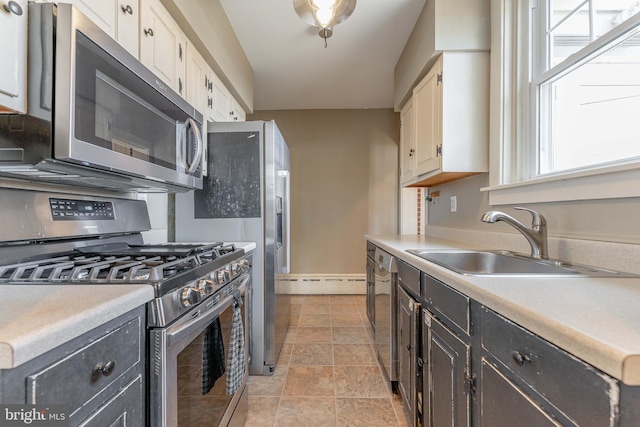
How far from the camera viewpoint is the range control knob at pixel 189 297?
0.90 m

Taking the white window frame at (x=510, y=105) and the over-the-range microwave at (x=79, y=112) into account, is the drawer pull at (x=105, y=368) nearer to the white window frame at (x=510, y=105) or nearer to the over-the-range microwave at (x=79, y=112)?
the over-the-range microwave at (x=79, y=112)

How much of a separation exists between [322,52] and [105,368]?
2.84 m

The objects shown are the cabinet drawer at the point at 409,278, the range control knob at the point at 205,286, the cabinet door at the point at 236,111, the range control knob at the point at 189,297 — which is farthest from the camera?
the cabinet door at the point at 236,111

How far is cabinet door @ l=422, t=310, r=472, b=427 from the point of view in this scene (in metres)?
0.92

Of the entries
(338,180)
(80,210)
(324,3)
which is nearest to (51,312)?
(80,210)

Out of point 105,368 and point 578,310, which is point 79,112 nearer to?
point 105,368

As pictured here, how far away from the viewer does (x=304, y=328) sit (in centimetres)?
288

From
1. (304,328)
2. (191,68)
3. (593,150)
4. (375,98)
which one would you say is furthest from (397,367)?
(375,98)

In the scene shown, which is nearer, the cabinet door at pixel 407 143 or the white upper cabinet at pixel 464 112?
the white upper cabinet at pixel 464 112

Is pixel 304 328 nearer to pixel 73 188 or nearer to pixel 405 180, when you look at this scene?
pixel 405 180

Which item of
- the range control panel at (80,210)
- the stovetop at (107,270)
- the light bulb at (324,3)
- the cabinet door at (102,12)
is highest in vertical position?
the light bulb at (324,3)

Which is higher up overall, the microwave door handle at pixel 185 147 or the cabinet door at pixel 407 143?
the cabinet door at pixel 407 143

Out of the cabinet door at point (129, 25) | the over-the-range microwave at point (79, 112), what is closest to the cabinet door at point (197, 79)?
the cabinet door at point (129, 25)

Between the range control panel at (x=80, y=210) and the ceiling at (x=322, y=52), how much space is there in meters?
1.74
